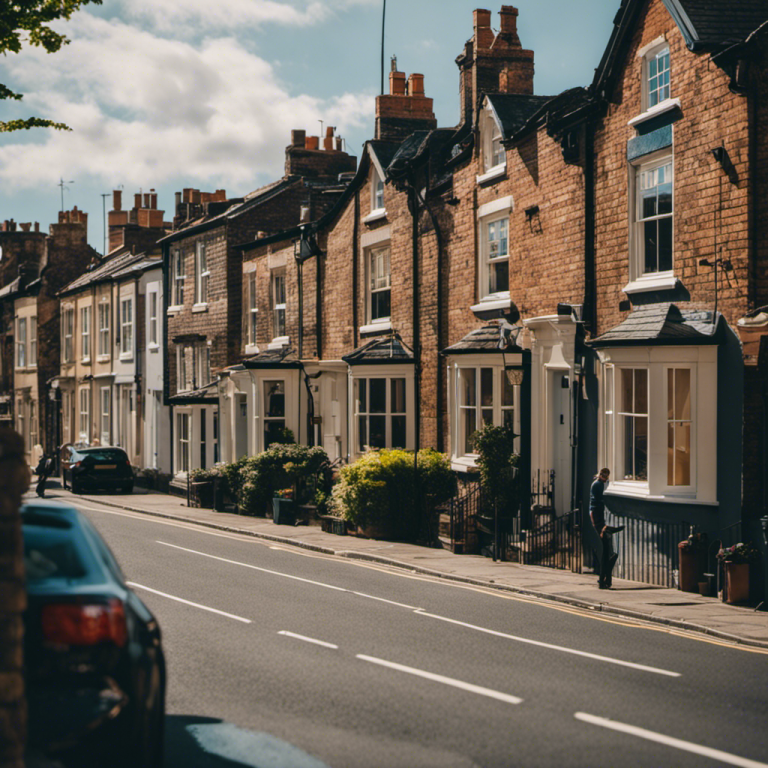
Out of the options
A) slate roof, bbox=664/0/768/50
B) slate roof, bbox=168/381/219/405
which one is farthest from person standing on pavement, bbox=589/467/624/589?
slate roof, bbox=168/381/219/405

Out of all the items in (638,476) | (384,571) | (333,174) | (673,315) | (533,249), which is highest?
(333,174)

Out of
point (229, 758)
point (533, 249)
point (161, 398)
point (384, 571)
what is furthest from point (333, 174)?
point (229, 758)

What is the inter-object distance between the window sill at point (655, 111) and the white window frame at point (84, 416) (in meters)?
34.3

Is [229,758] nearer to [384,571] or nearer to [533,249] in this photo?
[384,571]

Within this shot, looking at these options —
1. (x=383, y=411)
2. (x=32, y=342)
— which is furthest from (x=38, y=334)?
(x=383, y=411)

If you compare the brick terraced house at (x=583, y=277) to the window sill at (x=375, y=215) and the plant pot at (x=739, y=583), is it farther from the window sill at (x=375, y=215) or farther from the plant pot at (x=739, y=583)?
the plant pot at (x=739, y=583)

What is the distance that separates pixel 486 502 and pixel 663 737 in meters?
12.6

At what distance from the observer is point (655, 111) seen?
1667 centimetres

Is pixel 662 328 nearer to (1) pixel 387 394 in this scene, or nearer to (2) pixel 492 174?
(2) pixel 492 174

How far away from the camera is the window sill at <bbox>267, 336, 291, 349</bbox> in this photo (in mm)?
31469

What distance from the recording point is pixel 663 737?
7.62 metres

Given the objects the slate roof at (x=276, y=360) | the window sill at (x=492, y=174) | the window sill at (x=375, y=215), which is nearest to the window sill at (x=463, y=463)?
the window sill at (x=492, y=174)

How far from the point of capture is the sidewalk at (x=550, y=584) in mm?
12836

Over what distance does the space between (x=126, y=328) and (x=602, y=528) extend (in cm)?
3012
